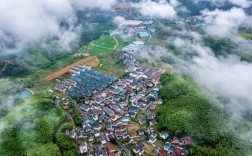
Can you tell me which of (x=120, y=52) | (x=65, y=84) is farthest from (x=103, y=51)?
(x=65, y=84)

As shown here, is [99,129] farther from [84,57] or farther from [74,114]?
[84,57]

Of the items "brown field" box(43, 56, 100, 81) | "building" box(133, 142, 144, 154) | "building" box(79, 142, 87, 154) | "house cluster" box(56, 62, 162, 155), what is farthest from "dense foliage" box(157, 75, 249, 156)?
"brown field" box(43, 56, 100, 81)

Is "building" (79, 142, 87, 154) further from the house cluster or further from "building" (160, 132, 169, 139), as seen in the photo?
"building" (160, 132, 169, 139)

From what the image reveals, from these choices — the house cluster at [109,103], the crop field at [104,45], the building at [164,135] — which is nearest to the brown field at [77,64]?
the house cluster at [109,103]

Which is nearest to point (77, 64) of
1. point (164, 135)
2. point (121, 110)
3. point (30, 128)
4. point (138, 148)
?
point (121, 110)

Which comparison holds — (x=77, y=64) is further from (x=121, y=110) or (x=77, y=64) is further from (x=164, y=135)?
(x=164, y=135)

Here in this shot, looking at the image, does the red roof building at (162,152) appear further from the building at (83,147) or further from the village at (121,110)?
the building at (83,147)

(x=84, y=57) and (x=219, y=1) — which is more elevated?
(x=219, y=1)

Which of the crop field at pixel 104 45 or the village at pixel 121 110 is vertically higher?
the crop field at pixel 104 45

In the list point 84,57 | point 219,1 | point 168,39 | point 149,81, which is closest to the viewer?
point 149,81
